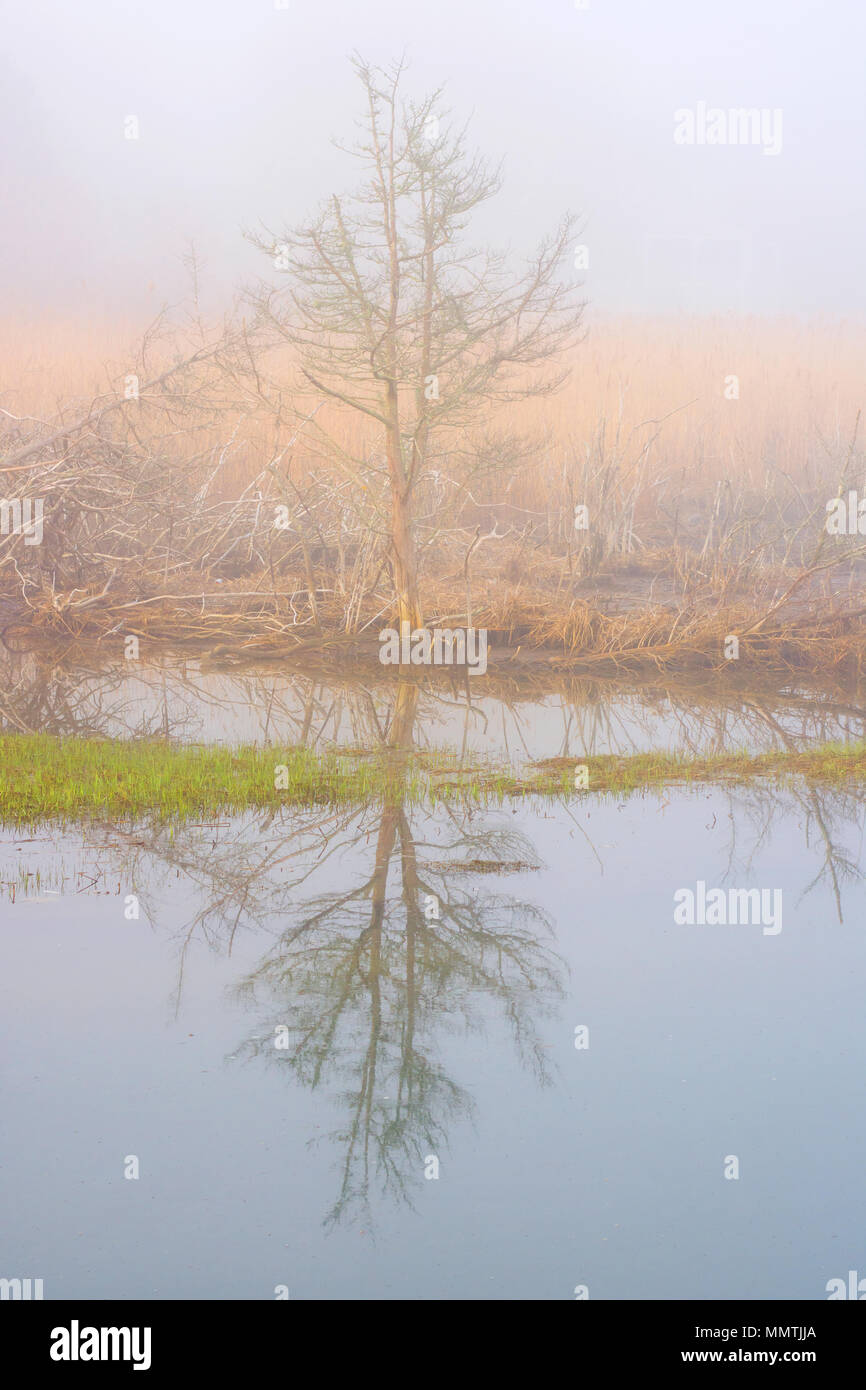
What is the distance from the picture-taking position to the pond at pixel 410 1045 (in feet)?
13.9

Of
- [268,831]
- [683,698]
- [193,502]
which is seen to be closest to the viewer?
[268,831]

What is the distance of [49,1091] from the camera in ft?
17.0

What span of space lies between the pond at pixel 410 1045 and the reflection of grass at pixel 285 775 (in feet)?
0.93

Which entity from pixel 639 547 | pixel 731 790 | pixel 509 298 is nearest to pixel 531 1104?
pixel 731 790

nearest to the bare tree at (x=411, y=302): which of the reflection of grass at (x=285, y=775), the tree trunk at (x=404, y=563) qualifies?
the tree trunk at (x=404, y=563)

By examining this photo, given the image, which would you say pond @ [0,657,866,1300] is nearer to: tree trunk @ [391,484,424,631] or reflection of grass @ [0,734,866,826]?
reflection of grass @ [0,734,866,826]

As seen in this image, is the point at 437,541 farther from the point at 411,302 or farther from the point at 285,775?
the point at 285,775

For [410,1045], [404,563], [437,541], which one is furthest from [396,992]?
[437,541]

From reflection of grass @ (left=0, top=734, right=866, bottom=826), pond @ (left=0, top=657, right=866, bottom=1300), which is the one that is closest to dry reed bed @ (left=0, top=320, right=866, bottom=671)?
reflection of grass @ (left=0, top=734, right=866, bottom=826)

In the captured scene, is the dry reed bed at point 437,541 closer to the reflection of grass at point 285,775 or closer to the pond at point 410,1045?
the reflection of grass at point 285,775

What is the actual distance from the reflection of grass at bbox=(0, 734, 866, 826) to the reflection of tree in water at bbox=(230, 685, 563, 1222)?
1.50 metres
